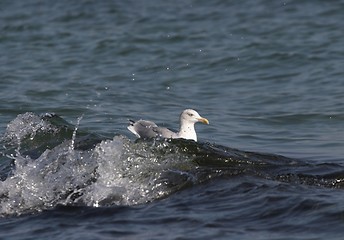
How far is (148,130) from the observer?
982 centimetres

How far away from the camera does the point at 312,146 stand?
388 inches

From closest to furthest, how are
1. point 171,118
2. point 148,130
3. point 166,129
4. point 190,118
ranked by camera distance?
1. point 148,130
2. point 166,129
3. point 190,118
4. point 171,118

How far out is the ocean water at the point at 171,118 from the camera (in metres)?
6.87

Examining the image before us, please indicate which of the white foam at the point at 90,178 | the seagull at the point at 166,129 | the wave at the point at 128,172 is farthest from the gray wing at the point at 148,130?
the white foam at the point at 90,178

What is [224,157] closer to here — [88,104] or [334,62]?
[88,104]

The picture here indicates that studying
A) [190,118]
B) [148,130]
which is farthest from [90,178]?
[190,118]

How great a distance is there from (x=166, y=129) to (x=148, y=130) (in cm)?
22

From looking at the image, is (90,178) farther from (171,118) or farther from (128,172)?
(171,118)

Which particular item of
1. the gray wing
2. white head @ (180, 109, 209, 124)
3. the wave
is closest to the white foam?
the wave

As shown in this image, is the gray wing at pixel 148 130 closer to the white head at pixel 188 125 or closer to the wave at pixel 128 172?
the white head at pixel 188 125

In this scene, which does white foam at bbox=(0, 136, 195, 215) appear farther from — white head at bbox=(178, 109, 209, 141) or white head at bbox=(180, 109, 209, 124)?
white head at bbox=(180, 109, 209, 124)

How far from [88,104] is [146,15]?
6.49 metres

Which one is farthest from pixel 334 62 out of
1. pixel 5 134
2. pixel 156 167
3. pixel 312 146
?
pixel 156 167

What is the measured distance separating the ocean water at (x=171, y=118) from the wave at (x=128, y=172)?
0.02 m
